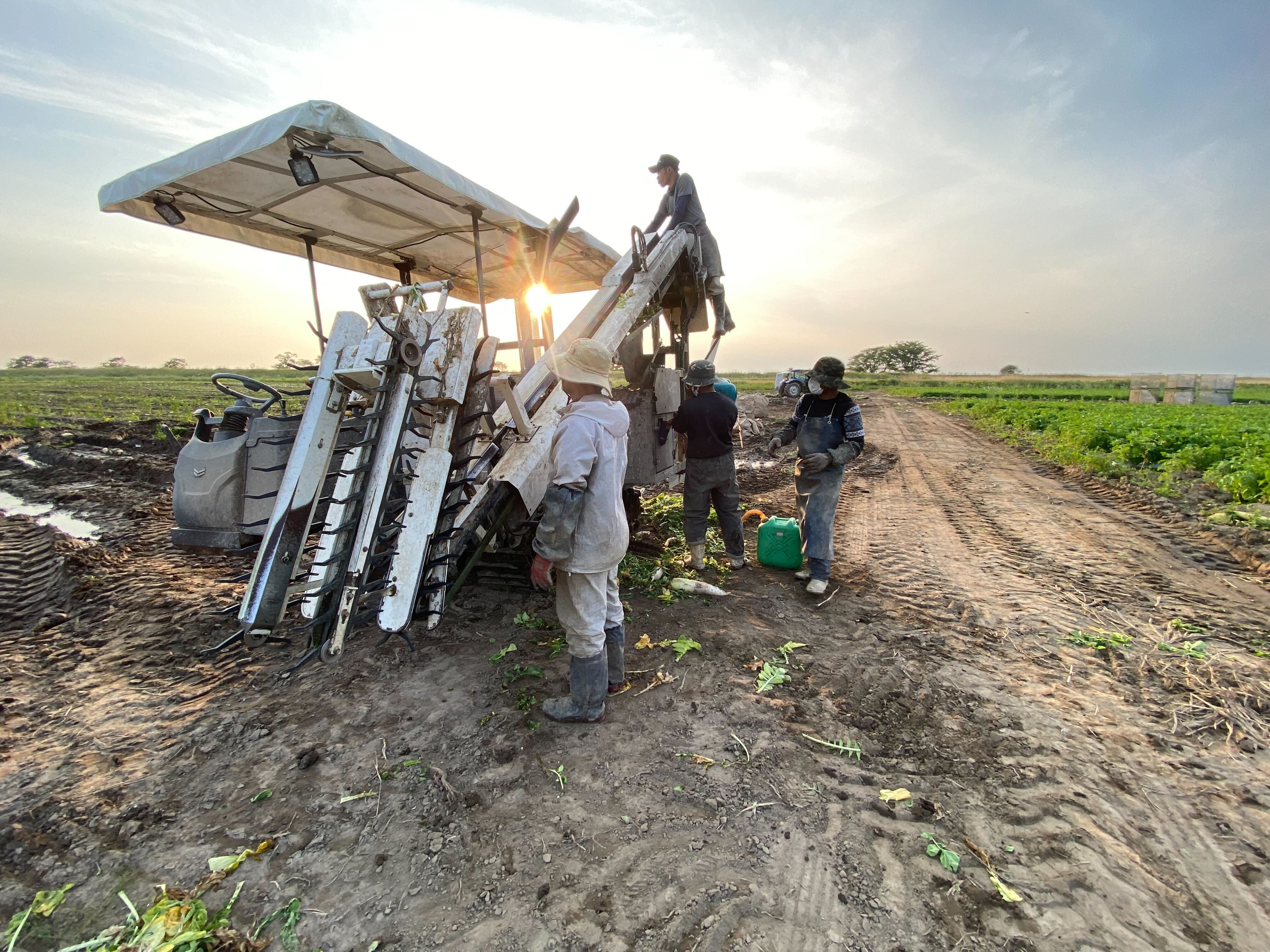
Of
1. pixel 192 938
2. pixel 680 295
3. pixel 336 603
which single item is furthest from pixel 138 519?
pixel 680 295

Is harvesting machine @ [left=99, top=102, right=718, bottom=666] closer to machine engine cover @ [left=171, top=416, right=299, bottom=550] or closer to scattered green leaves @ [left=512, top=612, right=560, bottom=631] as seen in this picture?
machine engine cover @ [left=171, top=416, right=299, bottom=550]

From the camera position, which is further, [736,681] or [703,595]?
[703,595]

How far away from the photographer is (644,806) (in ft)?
8.30

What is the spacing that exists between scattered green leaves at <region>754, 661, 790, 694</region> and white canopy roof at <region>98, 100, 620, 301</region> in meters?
4.43

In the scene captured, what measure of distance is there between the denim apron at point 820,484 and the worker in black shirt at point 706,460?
2.23 ft

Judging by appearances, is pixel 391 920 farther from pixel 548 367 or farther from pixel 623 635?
pixel 548 367

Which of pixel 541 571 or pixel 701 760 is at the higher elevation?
pixel 541 571

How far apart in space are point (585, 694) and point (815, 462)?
118 inches

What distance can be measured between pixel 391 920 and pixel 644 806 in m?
1.08

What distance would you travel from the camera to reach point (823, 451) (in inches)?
203

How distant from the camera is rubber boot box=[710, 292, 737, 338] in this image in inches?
297

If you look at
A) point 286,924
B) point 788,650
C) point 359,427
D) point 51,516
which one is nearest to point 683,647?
point 788,650

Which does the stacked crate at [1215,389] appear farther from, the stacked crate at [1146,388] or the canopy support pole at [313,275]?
the canopy support pole at [313,275]

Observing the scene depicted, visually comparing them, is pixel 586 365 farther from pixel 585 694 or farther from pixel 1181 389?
pixel 1181 389
